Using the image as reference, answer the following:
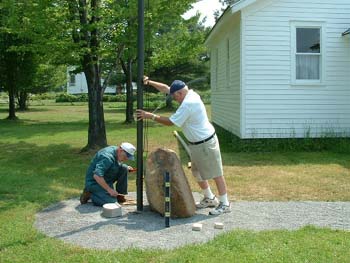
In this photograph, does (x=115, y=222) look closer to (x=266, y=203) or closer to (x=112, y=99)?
(x=266, y=203)

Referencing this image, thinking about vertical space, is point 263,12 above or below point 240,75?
above

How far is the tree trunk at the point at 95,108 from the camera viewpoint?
43.2 feet

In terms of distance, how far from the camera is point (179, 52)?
15.3m

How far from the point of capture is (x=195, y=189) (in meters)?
8.69

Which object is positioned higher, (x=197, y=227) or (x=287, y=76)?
(x=287, y=76)

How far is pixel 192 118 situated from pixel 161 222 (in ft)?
4.74

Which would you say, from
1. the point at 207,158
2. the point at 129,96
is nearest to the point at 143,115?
the point at 207,158

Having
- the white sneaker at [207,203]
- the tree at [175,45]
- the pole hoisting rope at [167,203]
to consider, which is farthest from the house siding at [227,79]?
the pole hoisting rope at [167,203]

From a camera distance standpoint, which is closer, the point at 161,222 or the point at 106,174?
the point at 161,222

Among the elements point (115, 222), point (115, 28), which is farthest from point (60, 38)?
point (115, 222)

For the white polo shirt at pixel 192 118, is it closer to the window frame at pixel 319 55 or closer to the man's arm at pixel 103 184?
the man's arm at pixel 103 184

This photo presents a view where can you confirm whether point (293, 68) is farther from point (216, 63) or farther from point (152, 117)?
point (152, 117)

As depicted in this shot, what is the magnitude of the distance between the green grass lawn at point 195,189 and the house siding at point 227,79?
111 cm

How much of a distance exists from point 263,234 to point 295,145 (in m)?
7.92
